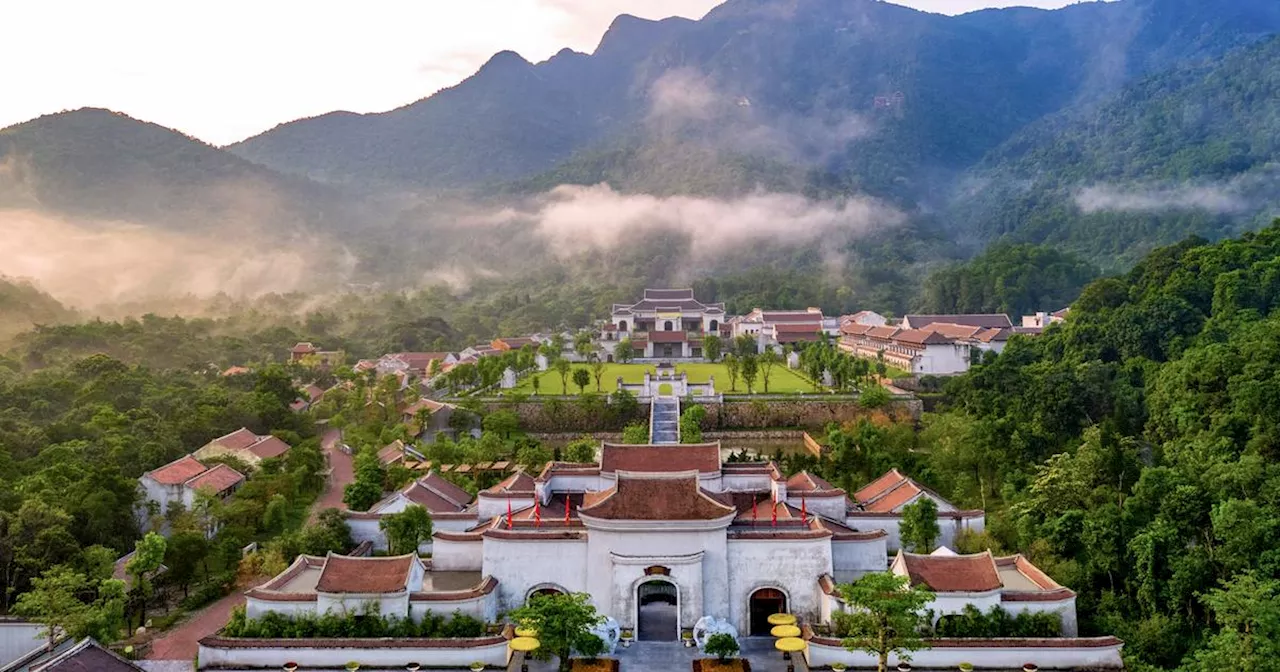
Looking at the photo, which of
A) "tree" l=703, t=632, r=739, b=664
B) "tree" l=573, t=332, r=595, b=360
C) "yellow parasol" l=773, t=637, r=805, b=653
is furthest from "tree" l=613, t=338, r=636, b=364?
"yellow parasol" l=773, t=637, r=805, b=653

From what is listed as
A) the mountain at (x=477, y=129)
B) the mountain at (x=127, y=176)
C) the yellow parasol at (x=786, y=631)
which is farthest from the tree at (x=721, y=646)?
the mountain at (x=477, y=129)

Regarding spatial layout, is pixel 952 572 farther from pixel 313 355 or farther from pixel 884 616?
pixel 313 355

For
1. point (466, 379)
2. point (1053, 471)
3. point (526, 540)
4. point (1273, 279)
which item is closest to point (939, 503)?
point (1053, 471)

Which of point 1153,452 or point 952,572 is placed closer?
point 952,572

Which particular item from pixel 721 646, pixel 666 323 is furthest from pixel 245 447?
pixel 666 323

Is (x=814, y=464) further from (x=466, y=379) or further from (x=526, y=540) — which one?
(x=466, y=379)

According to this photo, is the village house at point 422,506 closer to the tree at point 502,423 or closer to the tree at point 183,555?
the tree at point 183,555

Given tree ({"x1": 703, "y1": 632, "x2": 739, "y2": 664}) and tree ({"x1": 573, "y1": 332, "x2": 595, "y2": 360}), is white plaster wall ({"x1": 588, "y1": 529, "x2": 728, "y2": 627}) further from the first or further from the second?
tree ({"x1": 573, "y1": 332, "x2": 595, "y2": 360})
